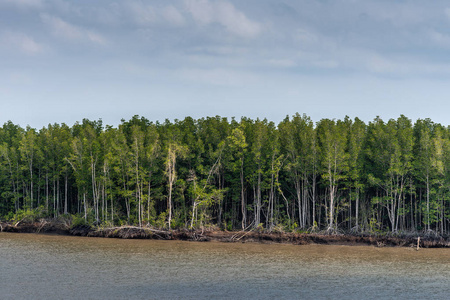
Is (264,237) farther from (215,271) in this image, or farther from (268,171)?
(215,271)

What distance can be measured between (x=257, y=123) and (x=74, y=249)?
26.9 m

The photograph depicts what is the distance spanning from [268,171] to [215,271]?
2402 cm

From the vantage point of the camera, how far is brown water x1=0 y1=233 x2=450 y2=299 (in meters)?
21.9

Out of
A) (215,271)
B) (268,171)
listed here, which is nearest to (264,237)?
(268,171)

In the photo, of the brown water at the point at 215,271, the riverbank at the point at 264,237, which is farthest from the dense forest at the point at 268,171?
the brown water at the point at 215,271

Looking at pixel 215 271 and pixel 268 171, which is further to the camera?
pixel 268 171

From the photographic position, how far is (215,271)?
89.8ft

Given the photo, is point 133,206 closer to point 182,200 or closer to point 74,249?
point 182,200

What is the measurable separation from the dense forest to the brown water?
9.05 m

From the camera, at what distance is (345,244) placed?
44.0m

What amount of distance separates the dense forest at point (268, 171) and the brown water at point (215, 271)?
29.7 feet

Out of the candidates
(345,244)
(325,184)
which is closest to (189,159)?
(325,184)

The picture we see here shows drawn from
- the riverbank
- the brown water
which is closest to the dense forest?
the riverbank

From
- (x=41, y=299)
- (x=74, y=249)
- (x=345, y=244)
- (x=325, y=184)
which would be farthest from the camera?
(x=325, y=184)
